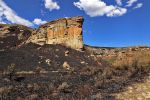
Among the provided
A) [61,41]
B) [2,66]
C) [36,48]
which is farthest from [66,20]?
[2,66]

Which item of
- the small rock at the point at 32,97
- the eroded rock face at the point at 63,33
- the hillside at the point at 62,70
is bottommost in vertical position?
the small rock at the point at 32,97

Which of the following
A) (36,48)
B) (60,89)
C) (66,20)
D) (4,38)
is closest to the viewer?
(60,89)

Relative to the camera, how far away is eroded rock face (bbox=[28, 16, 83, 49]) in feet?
182

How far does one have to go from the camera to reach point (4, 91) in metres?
15.3

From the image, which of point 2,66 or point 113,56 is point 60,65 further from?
point 113,56

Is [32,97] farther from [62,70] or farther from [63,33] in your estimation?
[63,33]

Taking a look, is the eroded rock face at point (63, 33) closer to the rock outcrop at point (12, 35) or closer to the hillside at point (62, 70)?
the hillside at point (62, 70)

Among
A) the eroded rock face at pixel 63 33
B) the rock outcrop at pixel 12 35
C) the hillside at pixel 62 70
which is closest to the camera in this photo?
the hillside at pixel 62 70

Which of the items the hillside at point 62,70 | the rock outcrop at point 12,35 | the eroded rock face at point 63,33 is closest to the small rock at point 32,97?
the hillside at point 62,70

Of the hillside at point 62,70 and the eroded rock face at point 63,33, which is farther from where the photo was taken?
the eroded rock face at point 63,33

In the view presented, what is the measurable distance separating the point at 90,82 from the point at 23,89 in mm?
3839

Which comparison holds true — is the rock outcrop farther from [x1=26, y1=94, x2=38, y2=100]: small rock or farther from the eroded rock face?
[x1=26, y1=94, x2=38, y2=100]: small rock

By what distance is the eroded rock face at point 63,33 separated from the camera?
182 ft

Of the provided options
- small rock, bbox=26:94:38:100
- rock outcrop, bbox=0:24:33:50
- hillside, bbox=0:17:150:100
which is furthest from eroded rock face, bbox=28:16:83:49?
small rock, bbox=26:94:38:100
